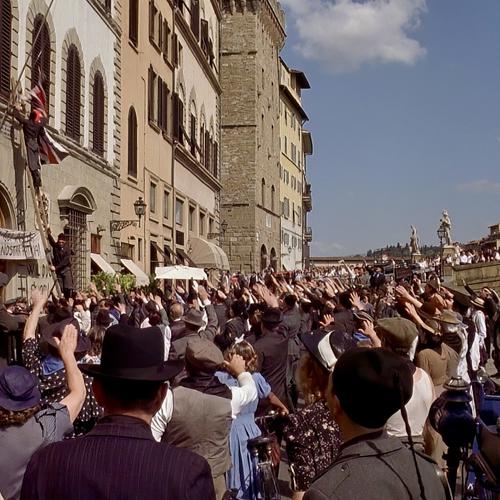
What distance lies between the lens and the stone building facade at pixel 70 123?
55.0 feet

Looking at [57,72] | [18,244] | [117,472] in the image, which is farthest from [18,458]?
[57,72]

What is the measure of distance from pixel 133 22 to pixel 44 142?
1122 centimetres

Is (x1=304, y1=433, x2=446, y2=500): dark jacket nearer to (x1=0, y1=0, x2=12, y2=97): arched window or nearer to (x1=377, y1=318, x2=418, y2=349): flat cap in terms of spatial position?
(x1=377, y1=318, x2=418, y2=349): flat cap

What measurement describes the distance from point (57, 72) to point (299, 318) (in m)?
11.3

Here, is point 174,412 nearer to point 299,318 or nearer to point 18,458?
point 18,458

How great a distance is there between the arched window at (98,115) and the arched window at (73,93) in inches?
53.9

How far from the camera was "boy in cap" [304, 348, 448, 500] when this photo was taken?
252 centimetres

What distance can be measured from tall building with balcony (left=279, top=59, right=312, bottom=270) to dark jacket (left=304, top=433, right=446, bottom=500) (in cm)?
6227

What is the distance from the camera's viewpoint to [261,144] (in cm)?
5469

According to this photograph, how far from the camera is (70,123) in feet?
66.7

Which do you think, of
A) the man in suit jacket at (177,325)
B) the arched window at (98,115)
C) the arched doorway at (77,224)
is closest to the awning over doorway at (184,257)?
the arched window at (98,115)

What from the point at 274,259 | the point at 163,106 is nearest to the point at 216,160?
the point at 163,106

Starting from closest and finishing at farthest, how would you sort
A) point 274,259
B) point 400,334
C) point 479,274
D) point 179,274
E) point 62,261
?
point 400,334
point 62,261
point 179,274
point 479,274
point 274,259

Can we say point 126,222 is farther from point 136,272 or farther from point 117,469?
point 117,469
